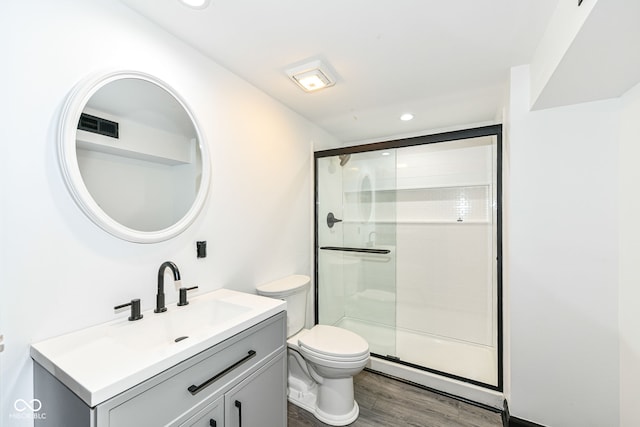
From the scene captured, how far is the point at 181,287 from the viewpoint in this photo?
4.55ft

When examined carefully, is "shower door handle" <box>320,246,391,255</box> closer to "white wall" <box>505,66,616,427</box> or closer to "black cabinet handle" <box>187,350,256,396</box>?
"white wall" <box>505,66,616,427</box>

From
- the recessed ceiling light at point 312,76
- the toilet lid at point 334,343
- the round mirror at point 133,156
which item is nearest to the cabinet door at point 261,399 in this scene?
the toilet lid at point 334,343

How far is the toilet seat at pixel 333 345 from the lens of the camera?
5.38 feet

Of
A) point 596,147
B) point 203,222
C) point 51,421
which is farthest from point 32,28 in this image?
point 596,147

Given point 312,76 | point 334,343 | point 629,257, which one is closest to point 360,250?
point 334,343

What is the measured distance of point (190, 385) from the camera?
93cm

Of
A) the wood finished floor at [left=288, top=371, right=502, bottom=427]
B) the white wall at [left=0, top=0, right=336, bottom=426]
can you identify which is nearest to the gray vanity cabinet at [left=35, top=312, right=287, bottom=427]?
the white wall at [left=0, top=0, right=336, bottom=426]

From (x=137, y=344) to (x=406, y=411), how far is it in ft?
5.66

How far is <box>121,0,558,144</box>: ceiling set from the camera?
1.21 meters

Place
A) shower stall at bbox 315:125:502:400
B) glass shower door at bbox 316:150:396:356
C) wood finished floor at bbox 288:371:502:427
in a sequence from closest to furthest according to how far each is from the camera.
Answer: wood finished floor at bbox 288:371:502:427, shower stall at bbox 315:125:502:400, glass shower door at bbox 316:150:396:356

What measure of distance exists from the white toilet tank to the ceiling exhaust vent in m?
1.25

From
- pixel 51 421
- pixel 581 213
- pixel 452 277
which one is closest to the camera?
pixel 51 421

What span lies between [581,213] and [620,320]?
0.59 metres

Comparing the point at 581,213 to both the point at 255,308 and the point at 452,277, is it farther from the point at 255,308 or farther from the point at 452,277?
the point at 255,308
